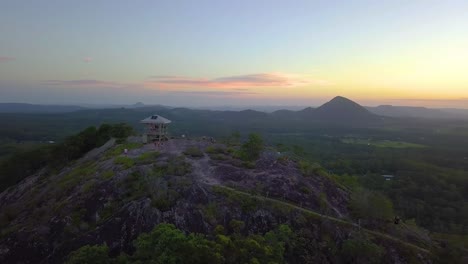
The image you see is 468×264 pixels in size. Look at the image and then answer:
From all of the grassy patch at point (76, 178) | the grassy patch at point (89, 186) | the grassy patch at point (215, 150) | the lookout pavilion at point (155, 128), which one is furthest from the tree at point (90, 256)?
the lookout pavilion at point (155, 128)

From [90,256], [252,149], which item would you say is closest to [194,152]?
[252,149]

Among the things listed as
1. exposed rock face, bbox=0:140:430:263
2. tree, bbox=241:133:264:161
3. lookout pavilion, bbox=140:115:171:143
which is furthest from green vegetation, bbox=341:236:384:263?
lookout pavilion, bbox=140:115:171:143

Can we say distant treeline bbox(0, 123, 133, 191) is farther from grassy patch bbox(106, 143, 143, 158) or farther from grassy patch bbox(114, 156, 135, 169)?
grassy patch bbox(114, 156, 135, 169)

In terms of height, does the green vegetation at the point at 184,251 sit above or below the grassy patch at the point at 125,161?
below

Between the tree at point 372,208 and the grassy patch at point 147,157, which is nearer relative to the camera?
the tree at point 372,208

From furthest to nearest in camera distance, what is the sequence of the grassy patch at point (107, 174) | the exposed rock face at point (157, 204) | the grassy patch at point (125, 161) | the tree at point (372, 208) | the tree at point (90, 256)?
the grassy patch at point (125, 161) → the grassy patch at point (107, 174) → the tree at point (372, 208) → the exposed rock face at point (157, 204) → the tree at point (90, 256)

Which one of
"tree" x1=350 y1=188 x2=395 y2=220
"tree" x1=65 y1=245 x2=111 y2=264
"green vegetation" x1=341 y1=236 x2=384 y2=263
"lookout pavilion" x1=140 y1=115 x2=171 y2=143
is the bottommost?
"green vegetation" x1=341 y1=236 x2=384 y2=263

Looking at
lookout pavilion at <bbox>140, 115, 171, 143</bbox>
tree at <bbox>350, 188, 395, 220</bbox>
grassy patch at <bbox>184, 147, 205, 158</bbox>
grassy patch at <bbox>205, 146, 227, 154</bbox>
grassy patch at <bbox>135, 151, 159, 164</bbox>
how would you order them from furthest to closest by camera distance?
lookout pavilion at <bbox>140, 115, 171, 143</bbox> < grassy patch at <bbox>205, 146, 227, 154</bbox> < grassy patch at <bbox>184, 147, 205, 158</bbox> < grassy patch at <bbox>135, 151, 159, 164</bbox> < tree at <bbox>350, 188, 395, 220</bbox>

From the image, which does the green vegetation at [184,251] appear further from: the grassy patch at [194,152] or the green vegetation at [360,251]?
the grassy patch at [194,152]
